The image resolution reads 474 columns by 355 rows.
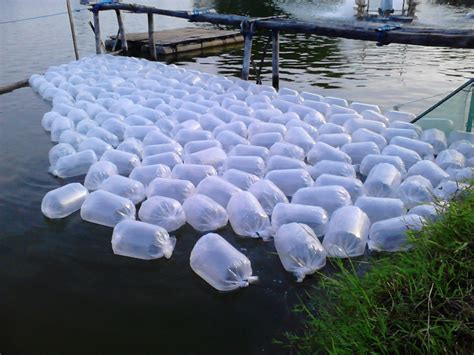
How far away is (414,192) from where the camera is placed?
174 inches

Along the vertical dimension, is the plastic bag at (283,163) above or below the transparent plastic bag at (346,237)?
above

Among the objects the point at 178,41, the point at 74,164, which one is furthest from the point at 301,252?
the point at 178,41

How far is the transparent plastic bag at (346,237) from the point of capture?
376 centimetres

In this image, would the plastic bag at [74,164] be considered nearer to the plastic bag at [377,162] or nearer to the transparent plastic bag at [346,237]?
the transparent plastic bag at [346,237]

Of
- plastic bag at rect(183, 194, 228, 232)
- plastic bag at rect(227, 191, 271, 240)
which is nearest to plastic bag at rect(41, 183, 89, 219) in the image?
plastic bag at rect(183, 194, 228, 232)

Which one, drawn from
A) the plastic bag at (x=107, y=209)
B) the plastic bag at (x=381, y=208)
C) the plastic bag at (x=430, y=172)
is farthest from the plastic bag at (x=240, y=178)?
the plastic bag at (x=430, y=172)

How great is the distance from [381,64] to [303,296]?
13.3 meters

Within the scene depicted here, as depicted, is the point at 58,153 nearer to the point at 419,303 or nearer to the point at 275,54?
the point at 419,303

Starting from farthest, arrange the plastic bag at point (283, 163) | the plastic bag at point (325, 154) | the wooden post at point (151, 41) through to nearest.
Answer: the wooden post at point (151, 41)
the plastic bag at point (325, 154)
the plastic bag at point (283, 163)

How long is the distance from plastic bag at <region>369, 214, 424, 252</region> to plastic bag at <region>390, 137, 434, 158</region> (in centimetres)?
198

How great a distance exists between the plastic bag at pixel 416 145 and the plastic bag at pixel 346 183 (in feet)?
4.48

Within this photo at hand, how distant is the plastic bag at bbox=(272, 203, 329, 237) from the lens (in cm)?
409

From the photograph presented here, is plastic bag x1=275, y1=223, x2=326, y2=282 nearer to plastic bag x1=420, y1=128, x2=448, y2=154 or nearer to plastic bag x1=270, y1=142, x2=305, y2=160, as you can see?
plastic bag x1=270, y1=142, x2=305, y2=160

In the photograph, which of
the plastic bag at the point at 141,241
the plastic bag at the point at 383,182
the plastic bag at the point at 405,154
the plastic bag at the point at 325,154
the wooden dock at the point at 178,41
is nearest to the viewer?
the plastic bag at the point at 141,241
